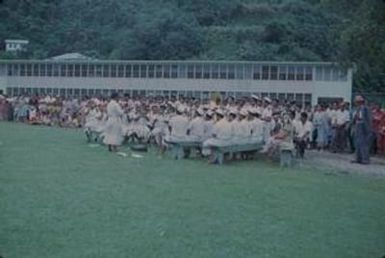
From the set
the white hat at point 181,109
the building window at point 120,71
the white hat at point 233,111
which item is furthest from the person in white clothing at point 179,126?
the building window at point 120,71

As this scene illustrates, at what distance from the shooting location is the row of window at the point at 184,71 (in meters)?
36.1

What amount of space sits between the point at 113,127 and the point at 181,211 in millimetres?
9075

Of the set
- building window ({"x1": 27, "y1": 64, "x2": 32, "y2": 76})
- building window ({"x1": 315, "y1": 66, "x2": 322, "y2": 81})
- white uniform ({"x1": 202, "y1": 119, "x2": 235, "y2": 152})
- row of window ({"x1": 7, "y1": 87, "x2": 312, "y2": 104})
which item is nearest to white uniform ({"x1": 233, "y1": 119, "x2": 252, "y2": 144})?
white uniform ({"x1": 202, "y1": 119, "x2": 235, "y2": 152})

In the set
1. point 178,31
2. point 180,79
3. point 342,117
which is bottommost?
point 342,117

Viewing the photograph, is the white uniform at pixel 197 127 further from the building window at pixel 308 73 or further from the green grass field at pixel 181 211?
the building window at pixel 308 73

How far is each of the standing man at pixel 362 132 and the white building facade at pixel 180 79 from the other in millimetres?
17026

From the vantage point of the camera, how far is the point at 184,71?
127 ft

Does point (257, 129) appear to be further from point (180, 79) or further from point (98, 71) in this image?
point (98, 71)

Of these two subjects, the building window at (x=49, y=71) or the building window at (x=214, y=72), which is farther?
the building window at (x=49, y=71)

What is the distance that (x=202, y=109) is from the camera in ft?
62.5

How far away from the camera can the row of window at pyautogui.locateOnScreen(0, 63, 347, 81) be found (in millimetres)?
36125

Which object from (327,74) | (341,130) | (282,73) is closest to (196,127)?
(341,130)

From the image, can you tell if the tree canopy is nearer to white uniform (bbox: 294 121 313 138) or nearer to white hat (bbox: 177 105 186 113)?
white uniform (bbox: 294 121 313 138)

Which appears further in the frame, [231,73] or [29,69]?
[29,69]
